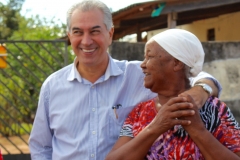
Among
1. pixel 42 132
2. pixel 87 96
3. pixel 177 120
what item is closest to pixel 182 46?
pixel 177 120

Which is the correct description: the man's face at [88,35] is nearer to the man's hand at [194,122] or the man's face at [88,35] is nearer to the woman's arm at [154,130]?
the woman's arm at [154,130]

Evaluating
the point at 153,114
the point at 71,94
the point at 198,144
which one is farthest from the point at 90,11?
the point at 198,144

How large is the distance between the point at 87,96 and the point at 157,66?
553mm

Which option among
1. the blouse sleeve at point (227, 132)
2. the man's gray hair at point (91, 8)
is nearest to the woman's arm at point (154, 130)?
the blouse sleeve at point (227, 132)

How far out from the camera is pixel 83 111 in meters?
2.76

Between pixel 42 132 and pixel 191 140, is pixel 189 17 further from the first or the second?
pixel 191 140

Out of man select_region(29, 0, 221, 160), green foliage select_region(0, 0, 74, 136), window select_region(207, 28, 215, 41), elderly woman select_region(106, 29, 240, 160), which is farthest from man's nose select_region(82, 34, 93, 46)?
window select_region(207, 28, 215, 41)

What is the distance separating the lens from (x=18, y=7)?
3588cm

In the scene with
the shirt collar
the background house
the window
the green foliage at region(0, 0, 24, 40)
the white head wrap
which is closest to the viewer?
the white head wrap

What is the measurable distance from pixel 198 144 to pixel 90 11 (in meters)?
0.96

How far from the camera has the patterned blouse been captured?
2.34m

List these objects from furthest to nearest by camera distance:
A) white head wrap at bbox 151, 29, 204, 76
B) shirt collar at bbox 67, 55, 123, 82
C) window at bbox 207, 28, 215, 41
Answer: window at bbox 207, 28, 215, 41 < shirt collar at bbox 67, 55, 123, 82 < white head wrap at bbox 151, 29, 204, 76

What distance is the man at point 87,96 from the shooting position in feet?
8.84

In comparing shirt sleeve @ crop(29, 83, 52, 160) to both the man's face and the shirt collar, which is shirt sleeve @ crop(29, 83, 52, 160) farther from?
the man's face
